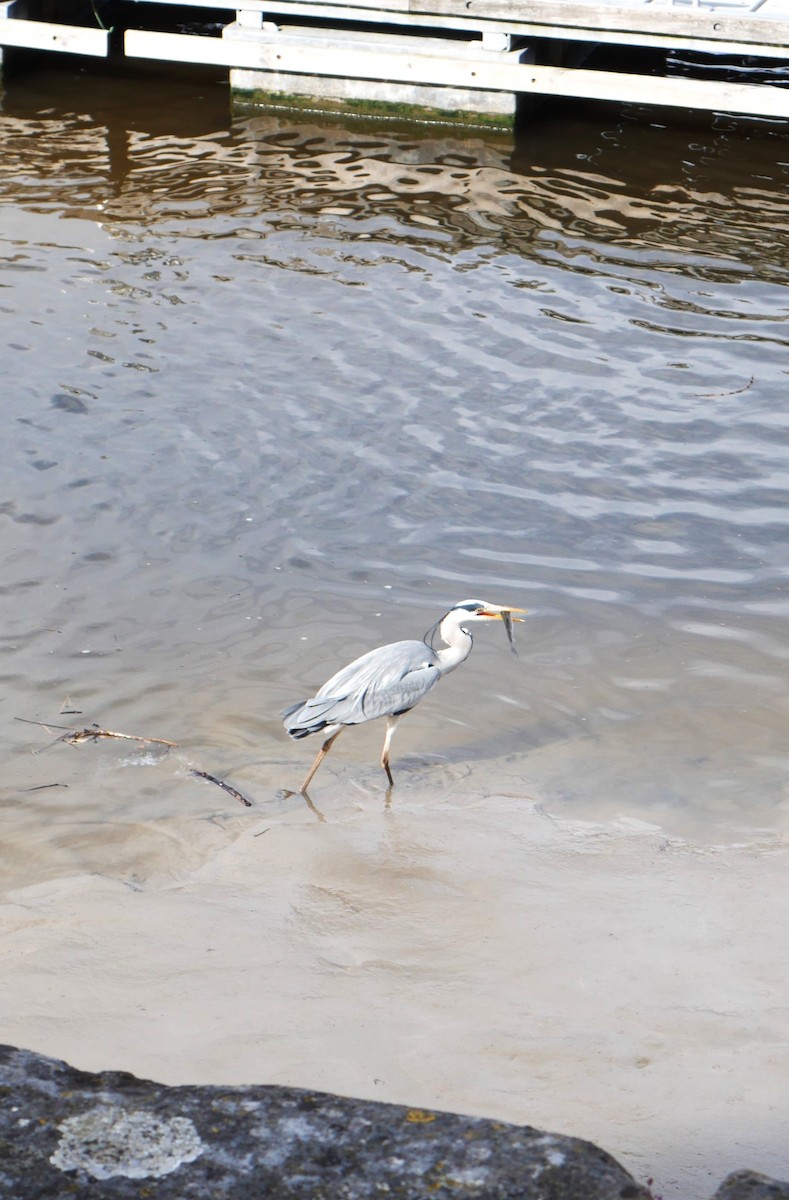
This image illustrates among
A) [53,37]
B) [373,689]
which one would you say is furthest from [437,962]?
[53,37]

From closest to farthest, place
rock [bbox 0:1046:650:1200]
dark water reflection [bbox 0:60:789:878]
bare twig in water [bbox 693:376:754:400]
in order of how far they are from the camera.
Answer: rock [bbox 0:1046:650:1200] → dark water reflection [bbox 0:60:789:878] → bare twig in water [bbox 693:376:754:400]

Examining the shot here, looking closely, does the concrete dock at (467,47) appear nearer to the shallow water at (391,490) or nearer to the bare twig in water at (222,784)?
the shallow water at (391,490)

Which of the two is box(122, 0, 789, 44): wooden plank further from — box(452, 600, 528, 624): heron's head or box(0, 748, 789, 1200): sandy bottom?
box(0, 748, 789, 1200): sandy bottom

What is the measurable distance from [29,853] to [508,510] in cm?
369

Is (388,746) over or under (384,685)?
under

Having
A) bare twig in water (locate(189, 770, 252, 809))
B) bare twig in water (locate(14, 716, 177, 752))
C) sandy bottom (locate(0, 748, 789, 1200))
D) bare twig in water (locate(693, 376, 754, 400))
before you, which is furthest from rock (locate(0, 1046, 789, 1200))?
bare twig in water (locate(693, 376, 754, 400))

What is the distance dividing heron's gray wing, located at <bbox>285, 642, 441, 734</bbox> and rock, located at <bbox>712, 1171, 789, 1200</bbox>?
3.36 metres

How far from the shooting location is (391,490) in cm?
799

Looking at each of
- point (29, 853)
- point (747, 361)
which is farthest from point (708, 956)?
point (747, 361)

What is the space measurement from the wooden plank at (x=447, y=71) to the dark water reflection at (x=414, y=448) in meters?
0.59

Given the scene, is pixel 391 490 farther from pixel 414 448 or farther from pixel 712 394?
pixel 712 394

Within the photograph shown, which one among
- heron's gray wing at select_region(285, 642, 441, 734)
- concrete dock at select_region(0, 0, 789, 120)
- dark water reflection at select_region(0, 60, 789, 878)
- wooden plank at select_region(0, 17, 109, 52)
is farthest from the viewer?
wooden plank at select_region(0, 17, 109, 52)

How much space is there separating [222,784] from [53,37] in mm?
11668

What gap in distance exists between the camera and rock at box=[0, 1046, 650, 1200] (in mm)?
2098
